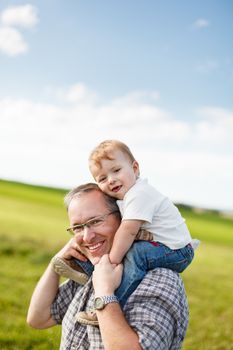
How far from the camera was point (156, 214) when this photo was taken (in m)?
3.44

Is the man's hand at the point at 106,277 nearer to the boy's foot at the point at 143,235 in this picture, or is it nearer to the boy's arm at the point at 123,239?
the boy's arm at the point at 123,239

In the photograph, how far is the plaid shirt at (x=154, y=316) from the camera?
3020 millimetres

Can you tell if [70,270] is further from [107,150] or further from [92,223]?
[107,150]

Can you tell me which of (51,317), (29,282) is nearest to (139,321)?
(51,317)

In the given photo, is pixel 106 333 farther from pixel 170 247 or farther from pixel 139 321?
pixel 170 247

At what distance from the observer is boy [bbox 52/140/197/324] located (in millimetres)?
3211

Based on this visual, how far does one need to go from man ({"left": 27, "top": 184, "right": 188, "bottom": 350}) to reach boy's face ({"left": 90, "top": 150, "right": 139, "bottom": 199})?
6 cm

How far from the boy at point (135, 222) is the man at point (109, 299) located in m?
0.06

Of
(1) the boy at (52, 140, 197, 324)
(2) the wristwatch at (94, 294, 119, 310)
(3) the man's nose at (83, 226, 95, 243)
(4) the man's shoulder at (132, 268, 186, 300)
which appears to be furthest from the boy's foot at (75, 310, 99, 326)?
(3) the man's nose at (83, 226, 95, 243)

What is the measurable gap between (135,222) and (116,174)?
1.22 feet

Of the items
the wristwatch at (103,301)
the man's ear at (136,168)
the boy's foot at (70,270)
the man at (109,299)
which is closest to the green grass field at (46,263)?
the boy's foot at (70,270)

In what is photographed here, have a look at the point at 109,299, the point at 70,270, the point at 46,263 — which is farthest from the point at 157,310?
the point at 46,263

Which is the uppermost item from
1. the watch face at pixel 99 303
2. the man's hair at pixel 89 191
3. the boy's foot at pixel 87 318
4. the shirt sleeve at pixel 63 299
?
the man's hair at pixel 89 191

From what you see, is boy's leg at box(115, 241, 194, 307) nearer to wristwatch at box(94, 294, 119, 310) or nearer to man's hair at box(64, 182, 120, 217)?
wristwatch at box(94, 294, 119, 310)
